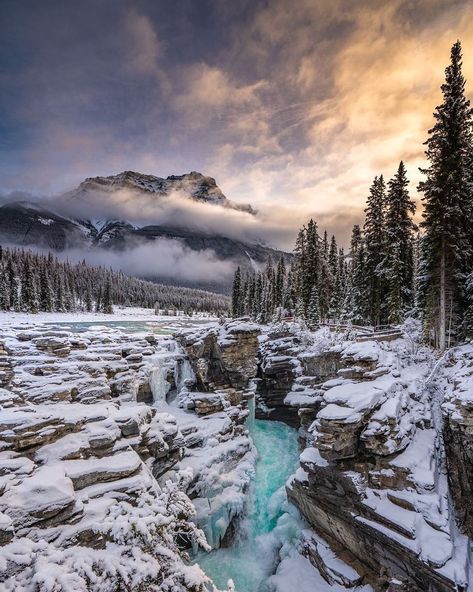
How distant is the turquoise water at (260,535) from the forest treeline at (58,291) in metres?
74.7

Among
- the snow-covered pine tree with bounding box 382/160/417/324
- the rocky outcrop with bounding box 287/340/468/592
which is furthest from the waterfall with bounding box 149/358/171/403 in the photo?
the snow-covered pine tree with bounding box 382/160/417/324

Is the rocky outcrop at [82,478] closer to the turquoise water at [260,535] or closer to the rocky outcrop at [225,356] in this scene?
the turquoise water at [260,535]

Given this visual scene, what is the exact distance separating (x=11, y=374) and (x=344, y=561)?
21.6 meters

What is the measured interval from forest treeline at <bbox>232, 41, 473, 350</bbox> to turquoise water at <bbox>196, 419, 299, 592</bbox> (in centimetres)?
1571

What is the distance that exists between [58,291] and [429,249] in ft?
318

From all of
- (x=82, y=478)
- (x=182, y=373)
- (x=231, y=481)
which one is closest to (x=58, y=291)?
(x=182, y=373)

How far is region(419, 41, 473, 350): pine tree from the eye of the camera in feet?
72.2

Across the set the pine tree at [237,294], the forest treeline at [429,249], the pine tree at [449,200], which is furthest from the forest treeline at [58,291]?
the pine tree at [449,200]

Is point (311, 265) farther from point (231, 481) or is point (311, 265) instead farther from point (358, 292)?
point (231, 481)

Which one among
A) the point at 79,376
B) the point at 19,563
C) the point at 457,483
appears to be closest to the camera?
the point at 19,563

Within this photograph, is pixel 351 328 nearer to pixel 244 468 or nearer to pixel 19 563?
pixel 244 468

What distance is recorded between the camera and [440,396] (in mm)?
17875

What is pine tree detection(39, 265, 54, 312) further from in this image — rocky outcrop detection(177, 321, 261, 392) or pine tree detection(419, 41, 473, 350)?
pine tree detection(419, 41, 473, 350)

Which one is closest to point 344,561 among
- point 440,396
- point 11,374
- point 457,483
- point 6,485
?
point 457,483
